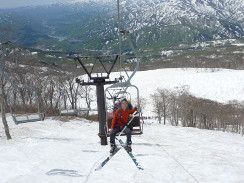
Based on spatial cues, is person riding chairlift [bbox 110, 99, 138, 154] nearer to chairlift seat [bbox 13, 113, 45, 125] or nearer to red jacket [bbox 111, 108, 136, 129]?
red jacket [bbox 111, 108, 136, 129]

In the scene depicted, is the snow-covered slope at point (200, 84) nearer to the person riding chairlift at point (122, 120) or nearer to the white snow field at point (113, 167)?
the white snow field at point (113, 167)

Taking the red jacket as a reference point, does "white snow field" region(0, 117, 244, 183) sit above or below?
below

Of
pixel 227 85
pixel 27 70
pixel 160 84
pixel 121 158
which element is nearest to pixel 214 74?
pixel 227 85

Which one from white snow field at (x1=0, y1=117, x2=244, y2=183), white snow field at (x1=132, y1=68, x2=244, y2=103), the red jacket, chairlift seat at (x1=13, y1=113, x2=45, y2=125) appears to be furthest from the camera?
white snow field at (x1=132, y1=68, x2=244, y2=103)

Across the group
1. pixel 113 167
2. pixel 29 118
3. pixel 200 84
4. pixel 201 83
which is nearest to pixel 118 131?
pixel 113 167

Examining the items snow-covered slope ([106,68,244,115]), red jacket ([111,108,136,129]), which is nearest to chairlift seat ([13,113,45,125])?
red jacket ([111,108,136,129])

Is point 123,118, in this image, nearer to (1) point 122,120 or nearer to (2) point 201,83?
(1) point 122,120

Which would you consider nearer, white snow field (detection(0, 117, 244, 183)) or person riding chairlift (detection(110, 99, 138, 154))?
white snow field (detection(0, 117, 244, 183))

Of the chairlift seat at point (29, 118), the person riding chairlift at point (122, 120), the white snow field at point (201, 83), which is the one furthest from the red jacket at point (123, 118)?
the white snow field at point (201, 83)

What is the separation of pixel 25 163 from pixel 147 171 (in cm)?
526

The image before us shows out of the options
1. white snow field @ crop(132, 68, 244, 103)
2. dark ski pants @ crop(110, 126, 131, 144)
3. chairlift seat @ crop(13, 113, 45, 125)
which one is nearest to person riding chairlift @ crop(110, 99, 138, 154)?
dark ski pants @ crop(110, 126, 131, 144)

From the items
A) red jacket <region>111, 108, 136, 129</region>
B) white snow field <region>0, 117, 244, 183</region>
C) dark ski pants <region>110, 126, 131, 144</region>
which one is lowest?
white snow field <region>0, 117, 244, 183</region>

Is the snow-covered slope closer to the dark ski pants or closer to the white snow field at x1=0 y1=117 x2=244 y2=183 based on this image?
the white snow field at x1=0 y1=117 x2=244 y2=183

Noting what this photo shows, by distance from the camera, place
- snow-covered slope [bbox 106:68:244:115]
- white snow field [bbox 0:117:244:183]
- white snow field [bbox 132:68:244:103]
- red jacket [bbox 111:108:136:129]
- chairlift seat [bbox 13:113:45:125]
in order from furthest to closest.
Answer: white snow field [bbox 132:68:244:103]
snow-covered slope [bbox 106:68:244:115]
chairlift seat [bbox 13:113:45:125]
red jacket [bbox 111:108:136:129]
white snow field [bbox 0:117:244:183]
